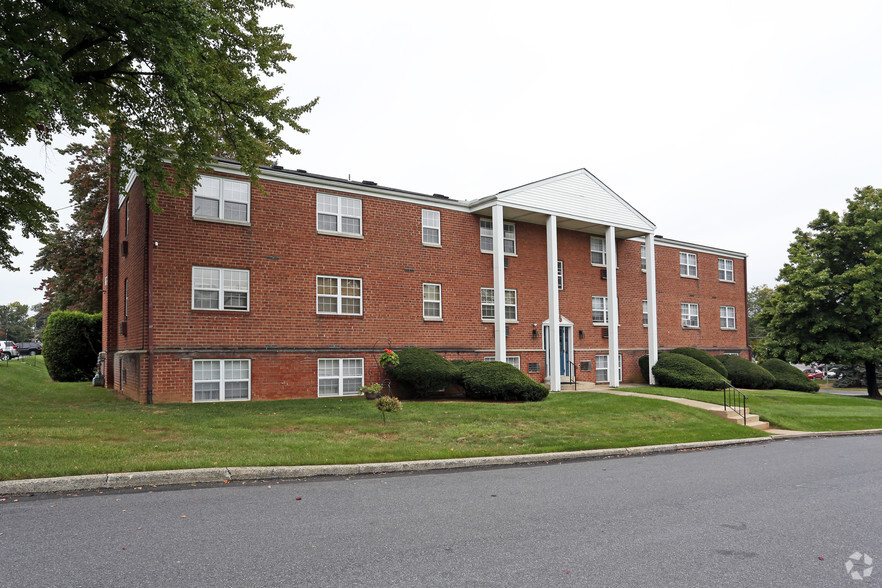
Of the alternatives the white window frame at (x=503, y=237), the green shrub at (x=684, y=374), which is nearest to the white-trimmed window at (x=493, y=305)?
the white window frame at (x=503, y=237)

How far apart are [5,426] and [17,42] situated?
272 inches

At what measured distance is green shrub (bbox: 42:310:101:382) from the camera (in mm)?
26594

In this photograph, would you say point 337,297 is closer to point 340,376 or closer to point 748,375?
point 340,376

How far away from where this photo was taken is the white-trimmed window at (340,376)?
18.8 meters

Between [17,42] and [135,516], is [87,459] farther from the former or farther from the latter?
[17,42]

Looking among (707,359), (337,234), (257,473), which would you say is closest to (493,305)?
(337,234)

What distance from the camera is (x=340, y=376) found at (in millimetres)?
19047

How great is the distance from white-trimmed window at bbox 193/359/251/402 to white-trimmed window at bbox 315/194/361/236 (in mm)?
5084

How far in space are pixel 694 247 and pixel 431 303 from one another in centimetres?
1755

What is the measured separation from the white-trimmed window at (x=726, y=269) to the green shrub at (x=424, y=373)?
21.4 m

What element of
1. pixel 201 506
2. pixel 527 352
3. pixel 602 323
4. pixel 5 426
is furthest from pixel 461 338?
pixel 201 506

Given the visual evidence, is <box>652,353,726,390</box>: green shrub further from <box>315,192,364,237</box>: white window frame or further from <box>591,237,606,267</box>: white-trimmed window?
<box>315,192,364,237</box>: white window frame

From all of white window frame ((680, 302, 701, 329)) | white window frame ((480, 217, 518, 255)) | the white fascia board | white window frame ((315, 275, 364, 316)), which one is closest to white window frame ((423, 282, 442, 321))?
white window frame ((315, 275, 364, 316))

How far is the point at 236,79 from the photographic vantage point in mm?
14148
